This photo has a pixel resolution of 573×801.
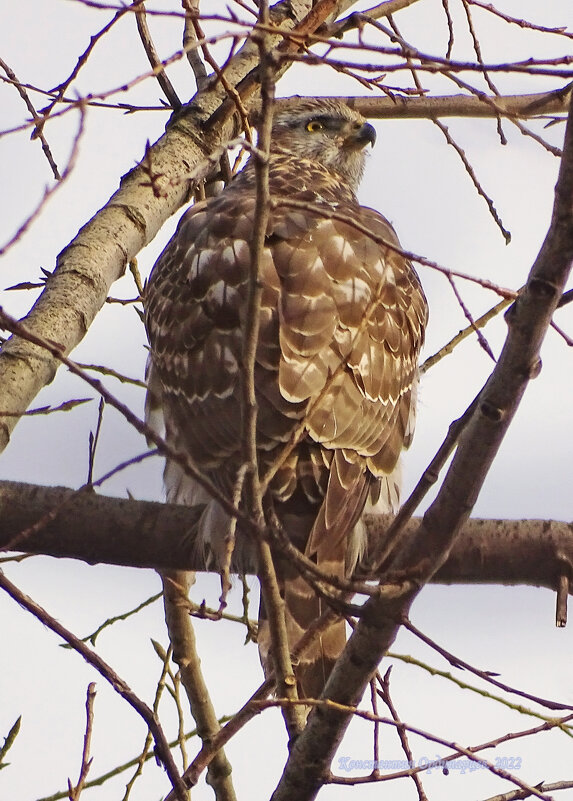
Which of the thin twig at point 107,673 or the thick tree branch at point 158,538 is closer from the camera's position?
the thin twig at point 107,673

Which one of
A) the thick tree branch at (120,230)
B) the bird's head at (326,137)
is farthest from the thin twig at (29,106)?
the bird's head at (326,137)

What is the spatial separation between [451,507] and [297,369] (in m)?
1.52

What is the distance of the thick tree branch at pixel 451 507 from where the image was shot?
2.26 m

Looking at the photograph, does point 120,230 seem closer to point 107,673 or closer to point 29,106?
point 29,106

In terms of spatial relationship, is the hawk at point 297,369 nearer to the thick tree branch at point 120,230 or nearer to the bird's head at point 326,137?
the thick tree branch at point 120,230

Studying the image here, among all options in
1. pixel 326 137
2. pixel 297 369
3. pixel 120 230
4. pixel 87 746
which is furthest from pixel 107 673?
pixel 326 137

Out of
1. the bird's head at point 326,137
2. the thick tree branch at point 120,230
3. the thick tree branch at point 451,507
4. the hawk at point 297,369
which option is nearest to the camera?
the thick tree branch at point 451,507

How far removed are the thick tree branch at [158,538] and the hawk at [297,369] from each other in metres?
→ 0.13

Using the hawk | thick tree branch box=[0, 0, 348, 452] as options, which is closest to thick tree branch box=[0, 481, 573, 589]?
the hawk

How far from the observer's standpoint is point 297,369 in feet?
13.2

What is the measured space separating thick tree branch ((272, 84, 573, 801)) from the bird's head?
158 inches

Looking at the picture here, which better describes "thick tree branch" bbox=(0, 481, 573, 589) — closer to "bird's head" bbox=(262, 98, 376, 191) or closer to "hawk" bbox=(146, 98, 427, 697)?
"hawk" bbox=(146, 98, 427, 697)

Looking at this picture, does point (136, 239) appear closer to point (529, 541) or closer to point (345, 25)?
point (345, 25)

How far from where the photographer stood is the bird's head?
630 centimetres
